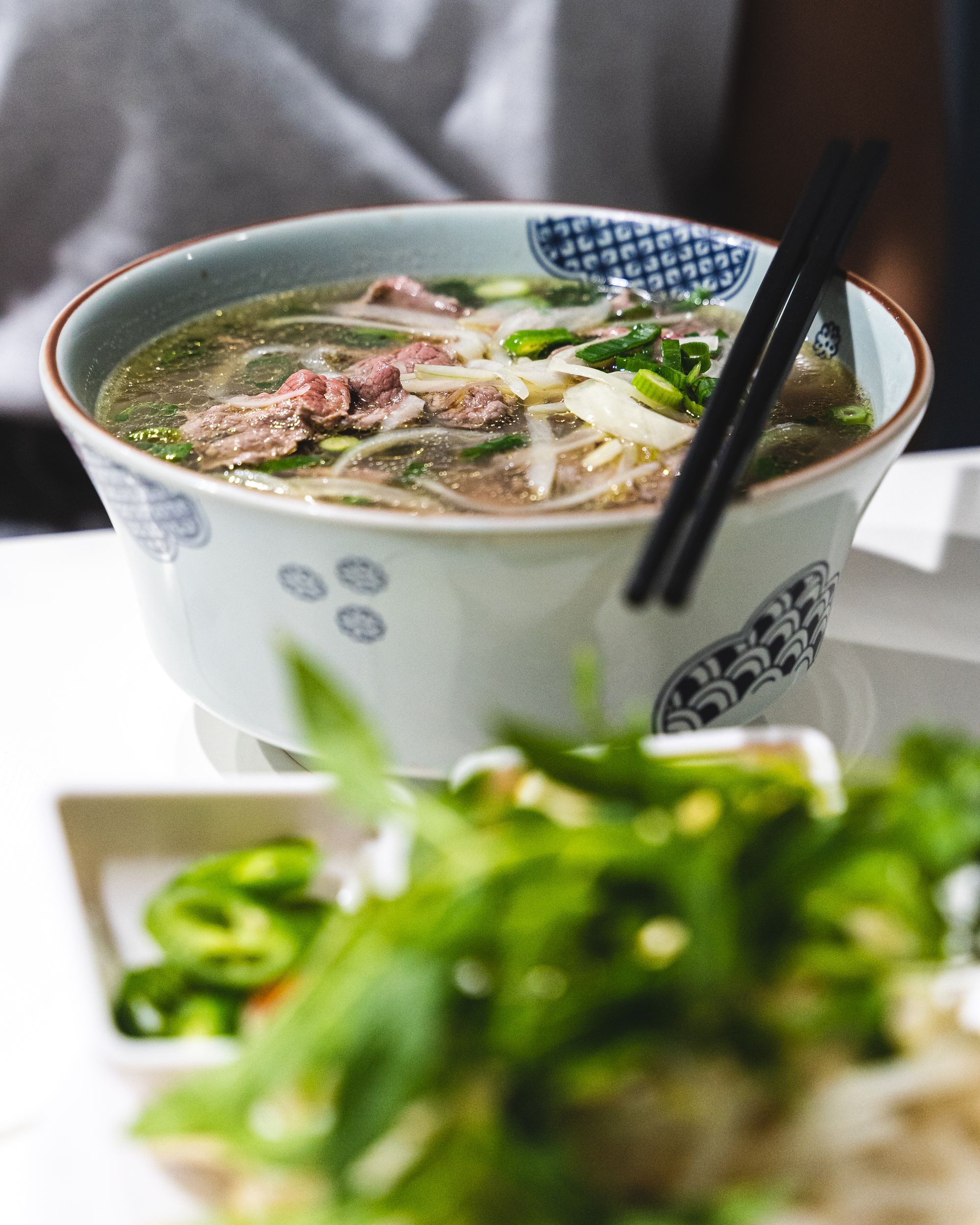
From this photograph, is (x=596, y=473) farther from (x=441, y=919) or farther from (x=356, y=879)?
(x=441, y=919)

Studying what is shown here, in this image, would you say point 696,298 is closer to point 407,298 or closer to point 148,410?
point 407,298

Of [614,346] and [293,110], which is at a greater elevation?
[614,346]

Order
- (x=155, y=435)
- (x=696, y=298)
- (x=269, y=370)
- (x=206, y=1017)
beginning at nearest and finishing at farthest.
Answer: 1. (x=206, y=1017)
2. (x=155, y=435)
3. (x=269, y=370)
4. (x=696, y=298)

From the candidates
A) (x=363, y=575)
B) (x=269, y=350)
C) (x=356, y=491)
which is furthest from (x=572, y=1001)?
(x=269, y=350)

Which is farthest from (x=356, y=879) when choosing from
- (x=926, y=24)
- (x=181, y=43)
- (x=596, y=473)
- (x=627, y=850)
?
(x=926, y=24)

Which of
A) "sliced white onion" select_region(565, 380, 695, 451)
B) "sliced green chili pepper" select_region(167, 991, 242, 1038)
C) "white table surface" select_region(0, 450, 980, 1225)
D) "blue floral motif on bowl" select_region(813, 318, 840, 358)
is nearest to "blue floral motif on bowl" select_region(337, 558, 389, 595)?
"white table surface" select_region(0, 450, 980, 1225)

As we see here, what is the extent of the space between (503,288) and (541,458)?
1.37ft

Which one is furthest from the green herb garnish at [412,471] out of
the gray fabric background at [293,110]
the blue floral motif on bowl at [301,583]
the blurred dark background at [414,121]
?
the gray fabric background at [293,110]

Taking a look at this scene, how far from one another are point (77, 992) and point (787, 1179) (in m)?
0.31

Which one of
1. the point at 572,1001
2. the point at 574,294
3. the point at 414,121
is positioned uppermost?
the point at 572,1001

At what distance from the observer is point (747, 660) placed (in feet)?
2.49

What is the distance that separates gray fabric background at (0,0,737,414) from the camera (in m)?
1.93

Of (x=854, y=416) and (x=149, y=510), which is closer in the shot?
(x=149, y=510)

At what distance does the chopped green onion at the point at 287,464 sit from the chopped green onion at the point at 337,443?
0.03 m
